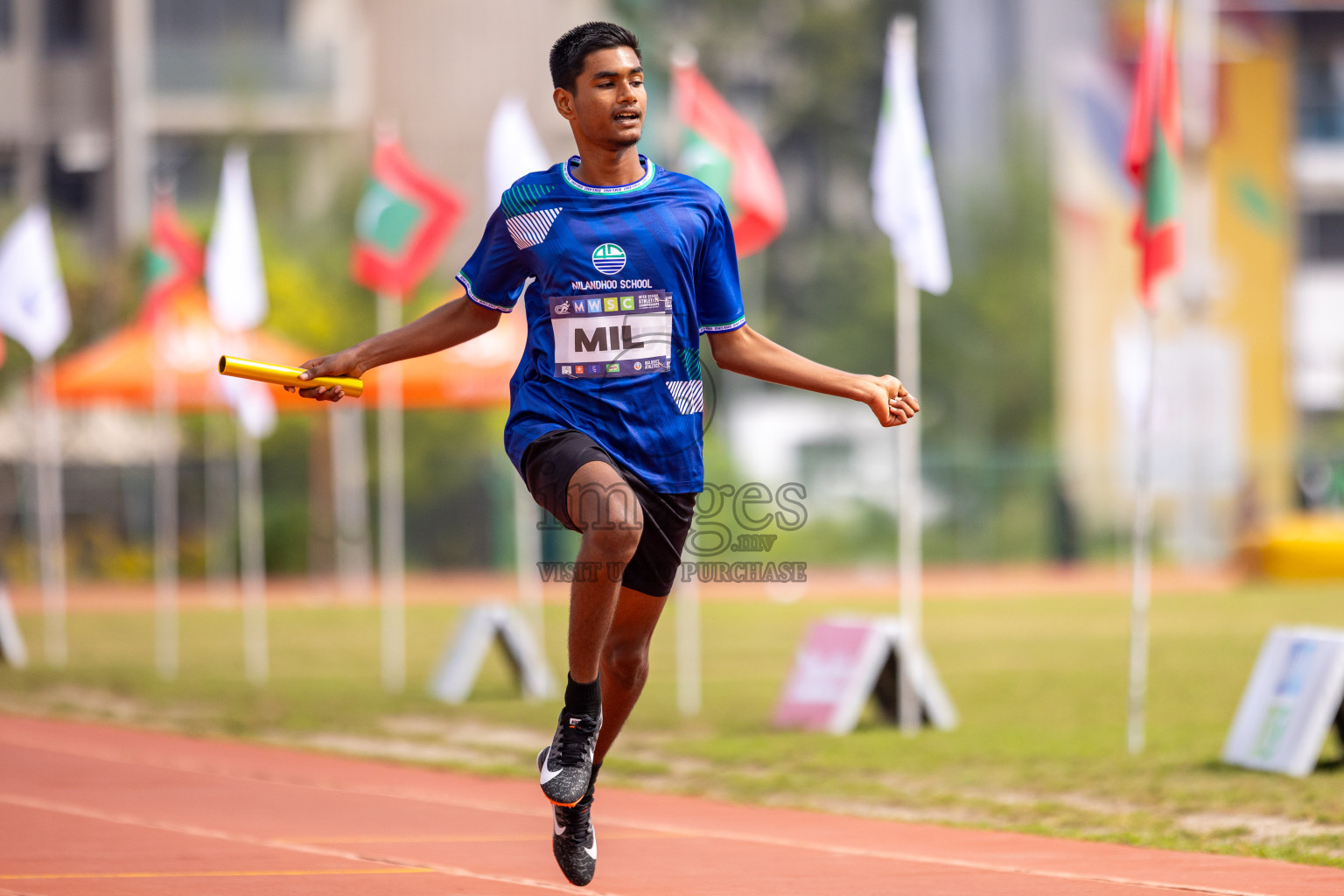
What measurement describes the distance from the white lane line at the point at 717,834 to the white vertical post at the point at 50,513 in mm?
7298

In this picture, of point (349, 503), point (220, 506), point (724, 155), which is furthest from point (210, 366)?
A: point (220, 506)

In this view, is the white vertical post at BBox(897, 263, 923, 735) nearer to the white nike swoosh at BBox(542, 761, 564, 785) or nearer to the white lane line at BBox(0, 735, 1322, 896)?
the white lane line at BBox(0, 735, 1322, 896)

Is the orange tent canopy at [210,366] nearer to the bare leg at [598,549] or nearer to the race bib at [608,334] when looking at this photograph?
the race bib at [608,334]

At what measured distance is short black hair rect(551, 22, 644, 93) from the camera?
5332 millimetres

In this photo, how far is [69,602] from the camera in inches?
1072

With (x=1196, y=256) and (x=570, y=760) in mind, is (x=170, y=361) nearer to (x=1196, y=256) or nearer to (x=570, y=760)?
(x=570, y=760)

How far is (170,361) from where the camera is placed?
1944 centimetres

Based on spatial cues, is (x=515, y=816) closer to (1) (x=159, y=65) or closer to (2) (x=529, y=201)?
(2) (x=529, y=201)

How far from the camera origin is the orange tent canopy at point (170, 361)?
63.8ft

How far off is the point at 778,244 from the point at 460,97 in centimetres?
1746

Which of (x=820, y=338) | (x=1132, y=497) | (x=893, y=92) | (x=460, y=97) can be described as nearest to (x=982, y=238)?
(x=820, y=338)

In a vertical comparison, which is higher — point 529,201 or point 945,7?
point 945,7

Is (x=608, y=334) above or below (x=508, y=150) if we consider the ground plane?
below

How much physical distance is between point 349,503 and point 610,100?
27.1 metres
